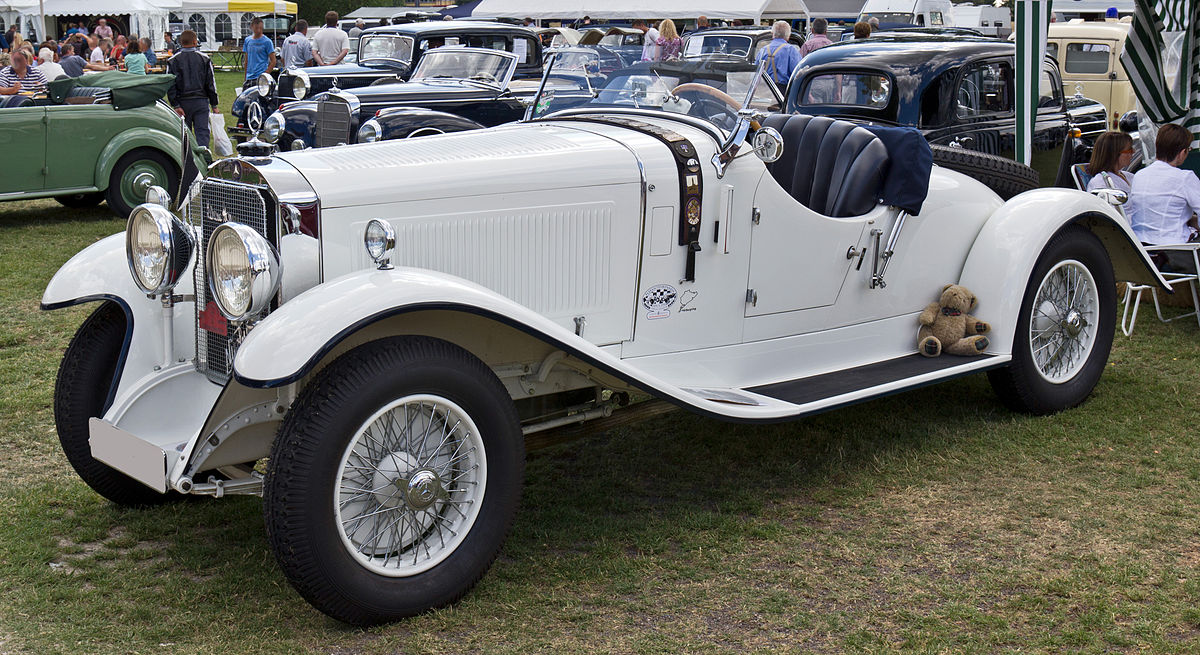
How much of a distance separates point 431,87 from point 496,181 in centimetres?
797

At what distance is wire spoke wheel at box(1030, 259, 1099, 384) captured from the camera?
5168mm

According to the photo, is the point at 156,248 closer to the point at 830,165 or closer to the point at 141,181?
the point at 830,165

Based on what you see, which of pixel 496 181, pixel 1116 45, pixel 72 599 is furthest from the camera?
pixel 1116 45

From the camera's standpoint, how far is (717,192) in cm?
414

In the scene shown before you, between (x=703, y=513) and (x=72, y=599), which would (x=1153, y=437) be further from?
(x=72, y=599)

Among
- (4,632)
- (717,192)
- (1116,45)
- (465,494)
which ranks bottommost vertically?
(4,632)

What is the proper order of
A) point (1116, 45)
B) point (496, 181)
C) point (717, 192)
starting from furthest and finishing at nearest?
point (1116, 45) → point (717, 192) → point (496, 181)

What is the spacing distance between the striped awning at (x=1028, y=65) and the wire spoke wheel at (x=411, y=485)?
566 cm

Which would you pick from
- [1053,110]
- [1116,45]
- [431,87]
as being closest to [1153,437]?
[1053,110]

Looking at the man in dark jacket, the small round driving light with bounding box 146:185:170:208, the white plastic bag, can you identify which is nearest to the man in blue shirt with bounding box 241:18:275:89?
the man in dark jacket

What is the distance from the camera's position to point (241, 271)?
3.31m

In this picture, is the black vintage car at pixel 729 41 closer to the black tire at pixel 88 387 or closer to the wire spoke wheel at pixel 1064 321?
the wire spoke wheel at pixel 1064 321

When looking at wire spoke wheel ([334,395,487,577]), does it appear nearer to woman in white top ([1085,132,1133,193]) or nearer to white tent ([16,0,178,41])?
woman in white top ([1085,132,1133,193])

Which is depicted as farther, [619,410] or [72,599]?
[619,410]
